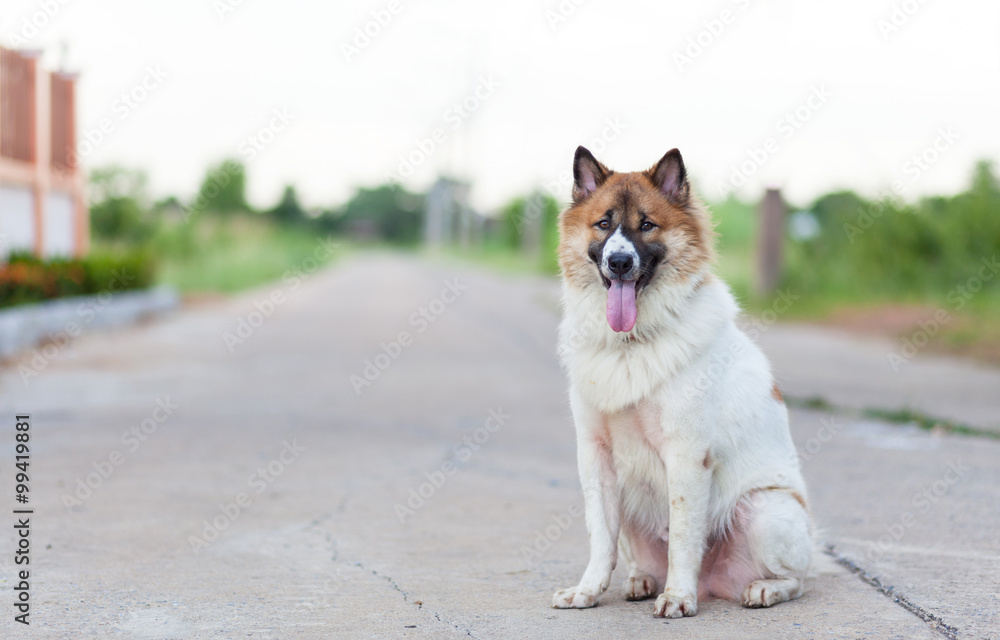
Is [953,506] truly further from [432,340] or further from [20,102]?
[20,102]

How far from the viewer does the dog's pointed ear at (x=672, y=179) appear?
4.15 metres

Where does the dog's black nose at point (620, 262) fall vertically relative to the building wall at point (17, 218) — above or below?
above

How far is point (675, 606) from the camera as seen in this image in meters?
3.89

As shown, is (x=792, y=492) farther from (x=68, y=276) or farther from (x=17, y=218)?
(x=17, y=218)

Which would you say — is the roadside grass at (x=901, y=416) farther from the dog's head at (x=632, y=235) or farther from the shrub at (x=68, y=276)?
the shrub at (x=68, y=276)

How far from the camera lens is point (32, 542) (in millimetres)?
5008

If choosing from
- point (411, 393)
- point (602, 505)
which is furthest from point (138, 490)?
point (411, 393)

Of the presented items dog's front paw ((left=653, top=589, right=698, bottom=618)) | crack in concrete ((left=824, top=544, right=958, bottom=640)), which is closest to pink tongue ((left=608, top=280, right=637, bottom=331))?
dog's front paw ((left=653, top=589, right=698, bottom=618))

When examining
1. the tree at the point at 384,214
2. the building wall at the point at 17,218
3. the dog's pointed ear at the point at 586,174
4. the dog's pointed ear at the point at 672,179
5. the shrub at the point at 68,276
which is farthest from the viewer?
Result: the tree at the point at 384,214

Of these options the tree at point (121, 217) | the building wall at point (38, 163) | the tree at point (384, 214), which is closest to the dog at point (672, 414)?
the building wall at point (38, 163)

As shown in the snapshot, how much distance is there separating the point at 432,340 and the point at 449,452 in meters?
8.32

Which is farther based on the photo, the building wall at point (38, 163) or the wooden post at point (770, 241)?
the wooden post at point (770, 241)

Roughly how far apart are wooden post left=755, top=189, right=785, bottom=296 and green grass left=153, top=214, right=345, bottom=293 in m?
15.8

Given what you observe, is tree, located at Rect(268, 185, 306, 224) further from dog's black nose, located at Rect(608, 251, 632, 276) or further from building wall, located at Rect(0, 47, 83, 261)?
dog's black nose, located at Rect(608, 251, 632, 276)
